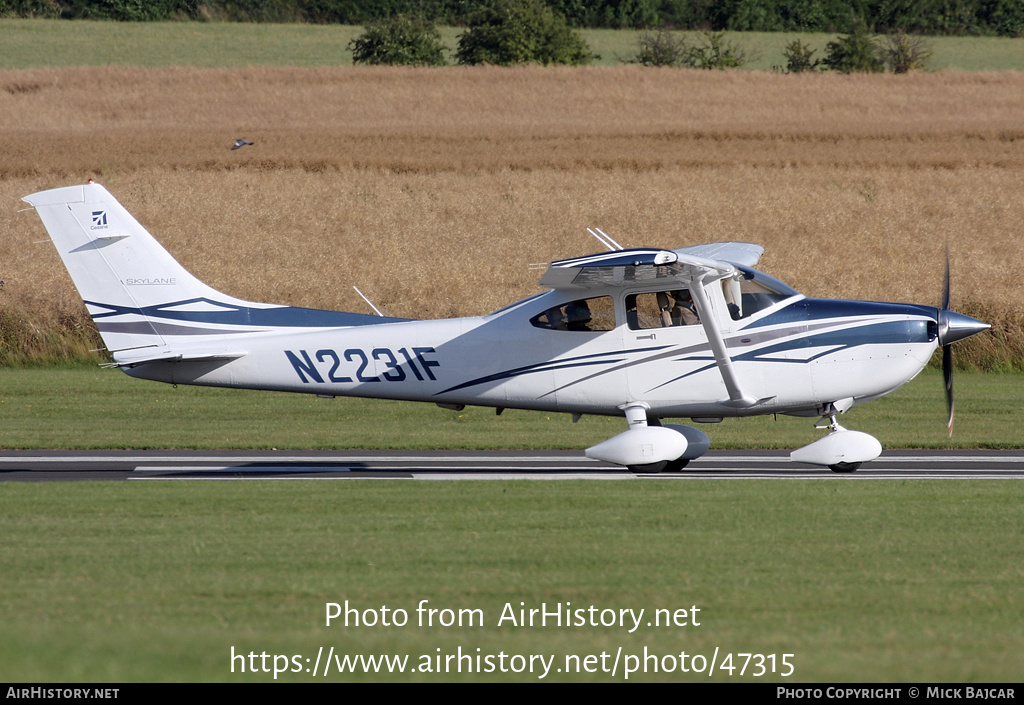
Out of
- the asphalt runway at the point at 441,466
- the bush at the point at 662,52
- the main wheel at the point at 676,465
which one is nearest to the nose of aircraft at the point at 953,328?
the asphalt runway at the point at 441,466

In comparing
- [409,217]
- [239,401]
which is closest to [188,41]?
[409,217]

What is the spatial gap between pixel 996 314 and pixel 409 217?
16.1 m

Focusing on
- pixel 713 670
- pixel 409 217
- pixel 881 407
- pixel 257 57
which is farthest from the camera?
pixel 257 57

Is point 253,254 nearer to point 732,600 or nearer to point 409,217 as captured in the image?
point 409,217

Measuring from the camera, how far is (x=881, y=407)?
60.7 ft

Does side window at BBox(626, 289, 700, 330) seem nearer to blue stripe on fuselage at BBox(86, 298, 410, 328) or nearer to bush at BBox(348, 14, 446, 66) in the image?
blue stripe on fuselage at BBox(86, 298, 410, 328)

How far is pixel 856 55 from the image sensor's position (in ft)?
212

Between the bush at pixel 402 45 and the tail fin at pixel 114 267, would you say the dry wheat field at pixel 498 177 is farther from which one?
the tail fin at pixel 114 267

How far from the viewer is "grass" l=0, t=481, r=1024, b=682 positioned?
19.5 ft

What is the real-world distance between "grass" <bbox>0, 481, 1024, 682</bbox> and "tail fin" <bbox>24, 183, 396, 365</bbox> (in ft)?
6.87

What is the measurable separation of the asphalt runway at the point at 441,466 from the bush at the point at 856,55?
54.2 m

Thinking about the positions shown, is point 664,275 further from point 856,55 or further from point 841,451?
point 856,55

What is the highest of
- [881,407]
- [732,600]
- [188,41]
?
[188,41]

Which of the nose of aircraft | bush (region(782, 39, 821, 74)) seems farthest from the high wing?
bush (region(782, 39, 821, 74))
